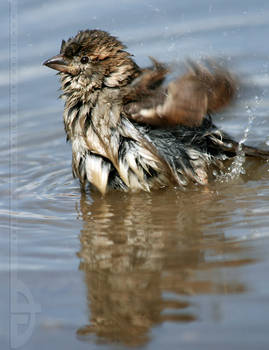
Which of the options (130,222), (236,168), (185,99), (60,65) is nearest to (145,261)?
(130,222)

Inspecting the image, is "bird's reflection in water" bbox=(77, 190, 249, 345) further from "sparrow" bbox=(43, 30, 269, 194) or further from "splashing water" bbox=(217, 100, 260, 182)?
"splashing water" bbox=(217, 100, 260, 182)

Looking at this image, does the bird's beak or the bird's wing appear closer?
the bird's wing

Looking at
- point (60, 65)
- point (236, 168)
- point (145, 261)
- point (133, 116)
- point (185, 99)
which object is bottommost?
point (236, 168)

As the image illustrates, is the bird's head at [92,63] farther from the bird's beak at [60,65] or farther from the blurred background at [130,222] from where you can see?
the blurred background at [130,222]

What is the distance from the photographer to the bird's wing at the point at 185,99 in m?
4.54

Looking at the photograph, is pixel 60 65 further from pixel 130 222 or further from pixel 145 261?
pixel 145 261

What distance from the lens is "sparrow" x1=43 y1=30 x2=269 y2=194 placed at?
4.62 m

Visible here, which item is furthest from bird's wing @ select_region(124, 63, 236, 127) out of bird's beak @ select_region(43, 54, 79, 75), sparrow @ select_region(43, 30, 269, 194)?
bird's beak @ select_region(43, 54, 79, 75)

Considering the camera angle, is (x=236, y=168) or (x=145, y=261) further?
(x=236, y=168)

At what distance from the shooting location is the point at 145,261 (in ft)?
11.6

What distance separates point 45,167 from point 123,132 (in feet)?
3.83

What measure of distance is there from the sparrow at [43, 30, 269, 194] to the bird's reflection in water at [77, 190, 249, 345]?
19 cm

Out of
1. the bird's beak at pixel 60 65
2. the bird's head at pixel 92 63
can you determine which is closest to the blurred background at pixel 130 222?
the bird's head at pixel 92 63

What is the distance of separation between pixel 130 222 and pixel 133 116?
0.77 m
